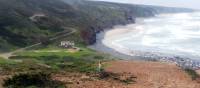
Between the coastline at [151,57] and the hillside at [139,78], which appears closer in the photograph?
the hillside at [139,78]

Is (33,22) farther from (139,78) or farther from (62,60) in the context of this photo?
(139,78)

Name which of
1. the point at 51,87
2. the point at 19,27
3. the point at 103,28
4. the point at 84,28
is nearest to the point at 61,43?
the point at 19,27

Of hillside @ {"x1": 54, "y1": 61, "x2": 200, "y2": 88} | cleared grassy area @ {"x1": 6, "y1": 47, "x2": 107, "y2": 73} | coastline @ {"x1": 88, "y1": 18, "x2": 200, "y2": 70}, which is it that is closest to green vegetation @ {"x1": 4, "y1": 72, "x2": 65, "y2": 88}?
hillside @ {"x1": 54, "y1": 61, "x2": 200, "y2": 88}

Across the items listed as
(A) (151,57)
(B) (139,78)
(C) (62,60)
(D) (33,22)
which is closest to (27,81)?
(B) (139,78)

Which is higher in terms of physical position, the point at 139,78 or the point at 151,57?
the point at 139,78

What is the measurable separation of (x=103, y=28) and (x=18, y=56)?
90.4 metres

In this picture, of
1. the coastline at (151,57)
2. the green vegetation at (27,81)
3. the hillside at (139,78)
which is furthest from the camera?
the coastline at (151,57)

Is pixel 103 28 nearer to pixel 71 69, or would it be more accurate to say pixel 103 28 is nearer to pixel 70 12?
pixel 70 12

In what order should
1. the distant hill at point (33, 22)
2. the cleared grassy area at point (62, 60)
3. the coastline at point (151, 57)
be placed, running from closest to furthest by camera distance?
the cleared grassy area at point (62, 60) < the coastline at point (151, 57) < the distant hill at point (33, 22)

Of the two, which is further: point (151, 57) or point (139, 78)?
point (151, 57)

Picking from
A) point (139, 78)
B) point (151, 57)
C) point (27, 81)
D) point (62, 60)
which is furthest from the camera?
point (151, 57)

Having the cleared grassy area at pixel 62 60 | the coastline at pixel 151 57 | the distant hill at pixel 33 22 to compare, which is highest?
the distant hill at pixel 33 22

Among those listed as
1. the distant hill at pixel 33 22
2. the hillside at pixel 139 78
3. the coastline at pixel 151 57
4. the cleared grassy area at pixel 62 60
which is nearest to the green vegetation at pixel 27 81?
the hillside at pixel 139 78

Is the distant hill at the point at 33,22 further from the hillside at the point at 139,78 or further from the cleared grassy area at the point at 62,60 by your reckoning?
the hillside at the point at 139,78
